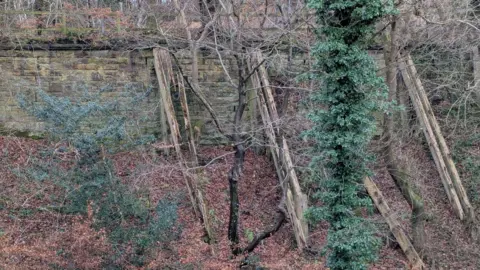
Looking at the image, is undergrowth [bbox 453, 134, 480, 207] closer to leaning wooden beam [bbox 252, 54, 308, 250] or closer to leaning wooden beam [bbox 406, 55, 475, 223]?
leaning wooden beam [bbox 406, 55, 475, 223]

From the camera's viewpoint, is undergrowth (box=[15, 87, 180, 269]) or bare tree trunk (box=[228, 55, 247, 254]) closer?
undergrowth (box=[15, 87, 180, 269])

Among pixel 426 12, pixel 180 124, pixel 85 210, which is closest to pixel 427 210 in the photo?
pixel 426 12

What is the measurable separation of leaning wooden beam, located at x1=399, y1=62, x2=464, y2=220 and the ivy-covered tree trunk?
13.7 feet

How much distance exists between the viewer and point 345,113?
Answer: 280 inches

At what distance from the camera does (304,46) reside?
387 inches

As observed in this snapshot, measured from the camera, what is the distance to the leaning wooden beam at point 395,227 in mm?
9102

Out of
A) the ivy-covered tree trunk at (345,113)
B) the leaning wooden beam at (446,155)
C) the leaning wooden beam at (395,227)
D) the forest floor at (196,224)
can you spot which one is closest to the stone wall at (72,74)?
the forest floor at (196,224)

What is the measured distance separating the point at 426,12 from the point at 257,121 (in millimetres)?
4567

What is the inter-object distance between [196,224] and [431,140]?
591 cm

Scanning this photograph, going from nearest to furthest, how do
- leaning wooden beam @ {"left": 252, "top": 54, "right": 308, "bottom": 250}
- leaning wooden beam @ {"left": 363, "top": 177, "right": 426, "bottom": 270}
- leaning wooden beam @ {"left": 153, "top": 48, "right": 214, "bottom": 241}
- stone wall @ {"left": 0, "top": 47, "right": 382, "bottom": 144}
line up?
leaning wooden beam @ {"left": 363, "top": 177, "right": 426, "bottom": 270} < leaning wooden beam @ {"left": 252, "top": 54, "right": 308, "bottom": 250} < leaning wooden beam @ {"left": 153, "top": 48, "right": 214, "bottom": 241} < stone wall @ {"left": 0, "top": 47, "right": 382, "bottom": 144}

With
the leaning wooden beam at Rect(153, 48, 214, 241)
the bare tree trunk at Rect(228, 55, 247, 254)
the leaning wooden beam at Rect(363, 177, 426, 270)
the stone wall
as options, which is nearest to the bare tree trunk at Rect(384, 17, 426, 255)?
the leaning wooden beam at Rect(363, 177, 426, 270)

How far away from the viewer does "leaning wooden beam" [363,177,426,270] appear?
9.10 metres

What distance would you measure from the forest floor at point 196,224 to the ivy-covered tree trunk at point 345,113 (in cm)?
99

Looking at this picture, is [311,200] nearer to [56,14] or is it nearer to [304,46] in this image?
[304,46]
